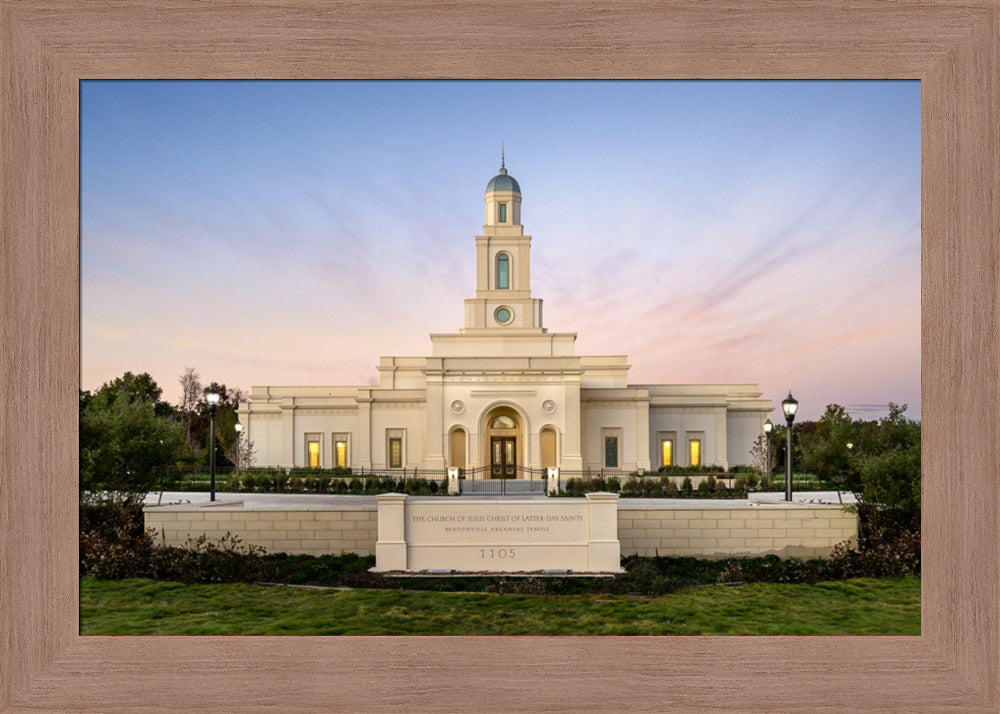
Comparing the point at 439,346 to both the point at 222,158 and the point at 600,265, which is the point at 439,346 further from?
the point at 222,158

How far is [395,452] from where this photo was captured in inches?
642

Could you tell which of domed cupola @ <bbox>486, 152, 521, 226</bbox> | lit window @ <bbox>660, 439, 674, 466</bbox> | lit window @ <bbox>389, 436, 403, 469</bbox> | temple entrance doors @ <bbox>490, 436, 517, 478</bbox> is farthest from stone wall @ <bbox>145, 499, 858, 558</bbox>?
lit window @ <bbox>660, 439, 674, 466</bbox>

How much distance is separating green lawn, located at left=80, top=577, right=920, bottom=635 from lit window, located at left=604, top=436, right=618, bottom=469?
1065 centimetres

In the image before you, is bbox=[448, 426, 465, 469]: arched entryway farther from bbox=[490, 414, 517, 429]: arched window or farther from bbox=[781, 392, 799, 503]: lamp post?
bbox=[781, 392, 799, 503]: lamp post

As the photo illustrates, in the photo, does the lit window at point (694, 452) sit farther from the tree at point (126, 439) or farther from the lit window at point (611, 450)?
the tree at point (126, 439)

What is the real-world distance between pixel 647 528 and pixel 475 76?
479 centimetres

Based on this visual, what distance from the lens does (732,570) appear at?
7.63 metres

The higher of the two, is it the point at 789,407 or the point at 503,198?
the point at 503,198

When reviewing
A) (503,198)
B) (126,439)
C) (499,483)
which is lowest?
(499,483)

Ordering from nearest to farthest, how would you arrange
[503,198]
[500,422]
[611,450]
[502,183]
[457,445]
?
[502,183] → [503,198] → [457,445] → [611,450] → [500,422]

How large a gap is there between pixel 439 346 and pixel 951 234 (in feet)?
38.7

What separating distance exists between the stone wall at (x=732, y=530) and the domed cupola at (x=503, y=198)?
338 centimetres

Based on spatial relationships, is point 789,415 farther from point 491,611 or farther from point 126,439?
point 126,439

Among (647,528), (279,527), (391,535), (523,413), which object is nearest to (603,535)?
(647,528)
